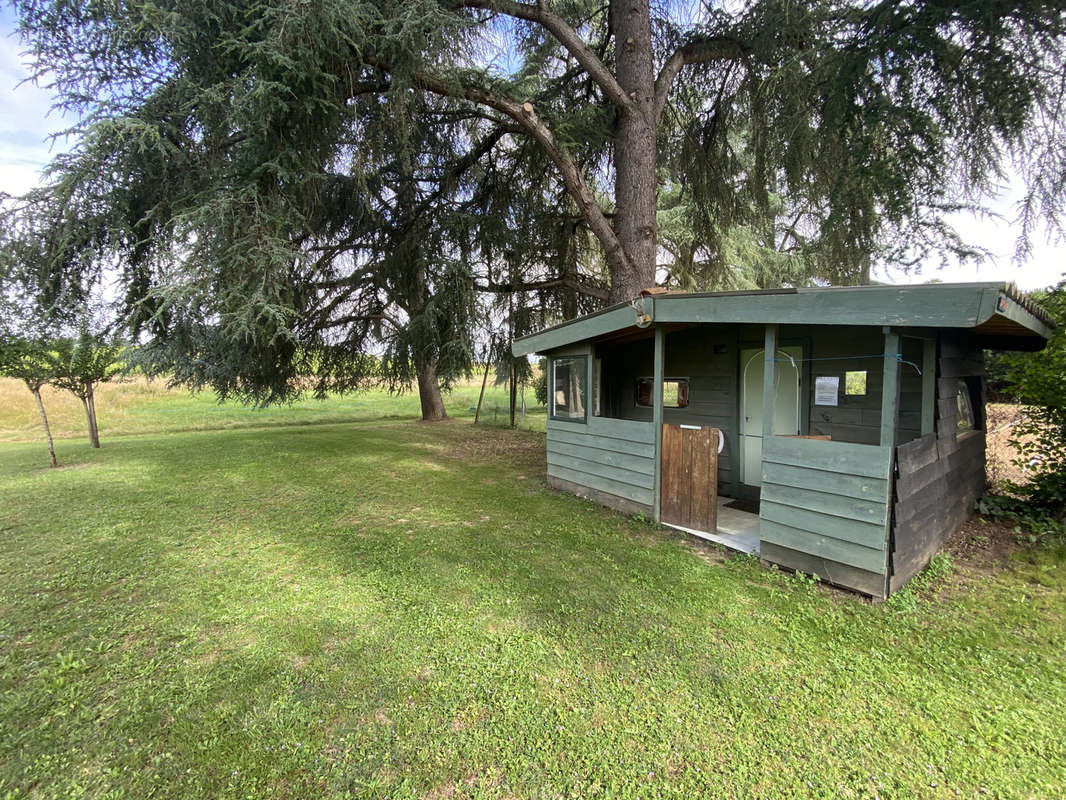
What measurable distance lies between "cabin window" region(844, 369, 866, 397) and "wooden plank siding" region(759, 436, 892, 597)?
180 centimetres

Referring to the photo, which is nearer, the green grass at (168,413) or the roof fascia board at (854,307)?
the roof fascia board at (854,307)

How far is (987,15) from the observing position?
4.87 meters

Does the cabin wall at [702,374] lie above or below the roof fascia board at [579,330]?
below

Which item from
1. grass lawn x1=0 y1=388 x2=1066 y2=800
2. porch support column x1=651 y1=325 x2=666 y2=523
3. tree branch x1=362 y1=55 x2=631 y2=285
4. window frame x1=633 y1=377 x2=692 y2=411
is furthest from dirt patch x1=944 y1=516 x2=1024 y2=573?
tree branch x1=362 y1=55 x2=631 y2=285

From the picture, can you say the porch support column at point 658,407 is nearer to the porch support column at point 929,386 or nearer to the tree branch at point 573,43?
the porch support column at point 929,386

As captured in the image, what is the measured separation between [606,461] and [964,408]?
4.10 metres

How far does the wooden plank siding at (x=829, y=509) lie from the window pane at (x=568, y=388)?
2818mm

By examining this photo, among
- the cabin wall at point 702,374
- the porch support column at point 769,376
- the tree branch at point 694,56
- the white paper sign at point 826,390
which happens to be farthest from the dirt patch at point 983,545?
the tree branch at point 694,56

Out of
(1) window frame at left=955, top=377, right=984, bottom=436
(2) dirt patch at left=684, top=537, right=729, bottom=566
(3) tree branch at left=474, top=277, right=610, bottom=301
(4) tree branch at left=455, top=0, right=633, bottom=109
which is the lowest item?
(2) dirt patch at left=684, top=537, right=729, bottom=566

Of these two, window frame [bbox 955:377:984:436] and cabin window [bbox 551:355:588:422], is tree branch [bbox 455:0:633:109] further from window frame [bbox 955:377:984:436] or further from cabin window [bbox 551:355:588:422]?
window frame [bbox 955:377:984:436]

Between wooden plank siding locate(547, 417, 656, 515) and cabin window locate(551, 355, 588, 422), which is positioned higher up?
cabin window locate(551, 355, 588, 422)

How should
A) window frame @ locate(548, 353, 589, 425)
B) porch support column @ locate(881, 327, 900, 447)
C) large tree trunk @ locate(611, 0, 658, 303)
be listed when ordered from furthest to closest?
large tree trunk @ locate(611, 0, 658, 303) < window frame @ locate(548, 353, 589, 425) < porch support column @ locate(881, 327, 900, 447)

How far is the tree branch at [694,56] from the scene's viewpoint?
24.9ft

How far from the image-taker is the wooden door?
4602 millimetres
